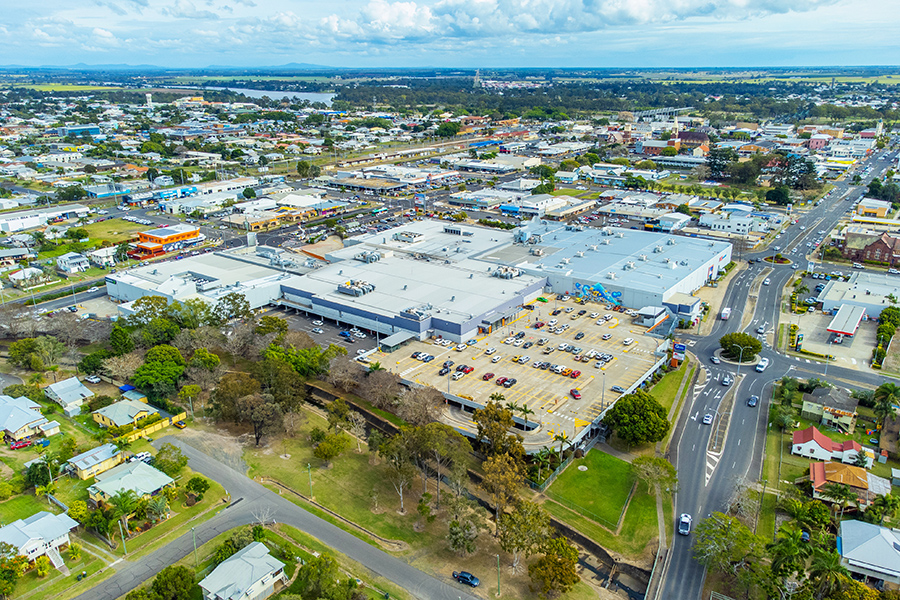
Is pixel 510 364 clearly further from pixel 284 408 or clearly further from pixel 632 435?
pixel 284 408

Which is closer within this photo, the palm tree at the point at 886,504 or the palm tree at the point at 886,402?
the palm tree at the point at 886,504

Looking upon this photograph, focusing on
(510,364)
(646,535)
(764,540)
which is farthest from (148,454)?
(764,540)

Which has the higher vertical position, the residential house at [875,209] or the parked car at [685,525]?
the residential house at [875,209]

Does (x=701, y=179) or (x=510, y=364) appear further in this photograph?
(x=701, y=179)

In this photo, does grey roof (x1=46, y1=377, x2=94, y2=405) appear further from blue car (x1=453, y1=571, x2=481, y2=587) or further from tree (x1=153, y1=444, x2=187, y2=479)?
blue car (x1=453, y1=571, x2=481, y2=587)

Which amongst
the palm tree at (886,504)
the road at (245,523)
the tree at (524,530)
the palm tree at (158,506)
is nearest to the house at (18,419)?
the road at (245,523)

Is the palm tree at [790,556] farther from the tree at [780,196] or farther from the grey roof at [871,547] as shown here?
the tree at [780,196]

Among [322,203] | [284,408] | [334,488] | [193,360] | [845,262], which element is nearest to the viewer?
[334,488]
